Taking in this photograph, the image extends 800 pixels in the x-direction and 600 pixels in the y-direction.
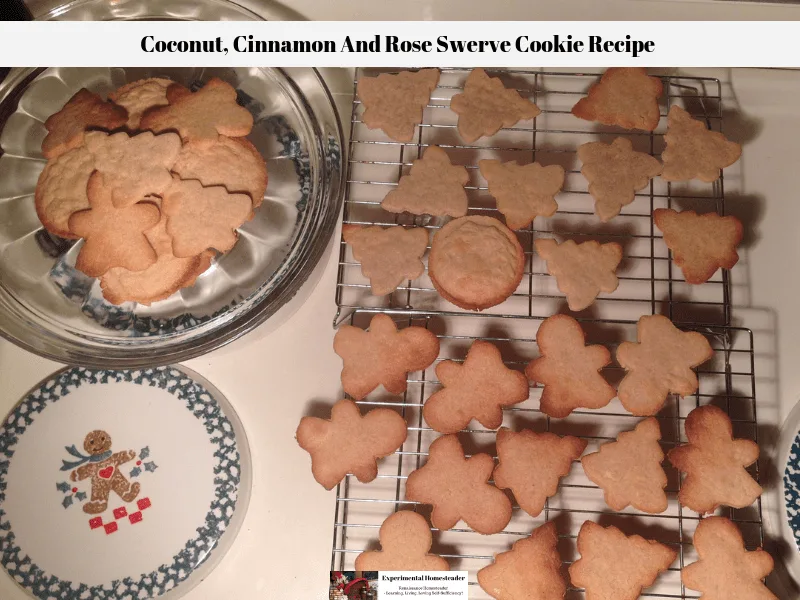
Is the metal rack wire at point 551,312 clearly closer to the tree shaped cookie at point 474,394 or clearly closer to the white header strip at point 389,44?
the tree shaped cookie at point 474,394

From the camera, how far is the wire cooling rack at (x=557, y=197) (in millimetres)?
1250

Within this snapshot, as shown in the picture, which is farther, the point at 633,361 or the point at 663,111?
the point at 663,111

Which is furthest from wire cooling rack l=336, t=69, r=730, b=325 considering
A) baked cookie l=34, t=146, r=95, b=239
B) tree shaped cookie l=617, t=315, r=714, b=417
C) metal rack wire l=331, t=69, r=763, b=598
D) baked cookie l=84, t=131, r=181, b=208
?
baked cookie l=34, t=146, r=95, b=239

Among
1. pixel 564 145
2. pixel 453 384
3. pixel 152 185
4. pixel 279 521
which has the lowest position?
pixel 279 521

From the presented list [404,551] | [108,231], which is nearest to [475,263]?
[404,551]

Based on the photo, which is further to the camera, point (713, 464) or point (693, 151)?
point (693, 151)

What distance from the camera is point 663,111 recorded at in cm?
133

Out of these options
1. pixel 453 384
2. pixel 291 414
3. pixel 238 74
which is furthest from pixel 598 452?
pixel 238 74

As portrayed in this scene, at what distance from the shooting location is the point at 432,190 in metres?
1.18

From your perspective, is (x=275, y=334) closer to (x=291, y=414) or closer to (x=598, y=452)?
(x=291, y=414)

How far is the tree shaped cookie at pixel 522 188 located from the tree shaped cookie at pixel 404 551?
1.81ft

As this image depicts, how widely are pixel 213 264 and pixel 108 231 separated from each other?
195 mm

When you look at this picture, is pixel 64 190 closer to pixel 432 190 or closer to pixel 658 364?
pixel 432 190

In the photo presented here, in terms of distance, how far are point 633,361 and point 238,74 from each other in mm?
Result: 899
